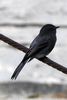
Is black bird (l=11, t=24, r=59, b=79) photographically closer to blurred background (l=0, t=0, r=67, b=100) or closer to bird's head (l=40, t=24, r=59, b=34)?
bird's head (l=40, t=24, r=59, b=34)

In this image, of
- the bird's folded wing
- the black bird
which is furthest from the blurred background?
the bird's folded wing

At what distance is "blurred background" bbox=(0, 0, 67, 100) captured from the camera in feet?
16.0

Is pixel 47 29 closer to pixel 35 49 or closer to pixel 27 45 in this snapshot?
pixel 35 49

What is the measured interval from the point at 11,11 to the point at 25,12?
21 cm

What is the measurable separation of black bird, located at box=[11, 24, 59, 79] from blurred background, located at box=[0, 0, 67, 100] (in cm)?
243

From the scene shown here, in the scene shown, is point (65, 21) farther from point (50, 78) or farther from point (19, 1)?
point (50, 78)

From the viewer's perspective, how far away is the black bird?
6.64 feet

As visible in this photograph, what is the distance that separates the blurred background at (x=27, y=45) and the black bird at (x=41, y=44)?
7.98 ft

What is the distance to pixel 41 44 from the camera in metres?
2.13

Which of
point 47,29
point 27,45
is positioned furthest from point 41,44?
point 27,45

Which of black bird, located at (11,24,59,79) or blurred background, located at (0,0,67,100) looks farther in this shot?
blurred background, located at (0,0,67,100)

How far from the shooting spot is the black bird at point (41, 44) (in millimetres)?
2023

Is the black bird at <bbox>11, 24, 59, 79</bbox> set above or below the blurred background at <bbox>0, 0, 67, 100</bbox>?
above

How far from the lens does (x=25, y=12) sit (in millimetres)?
7316
